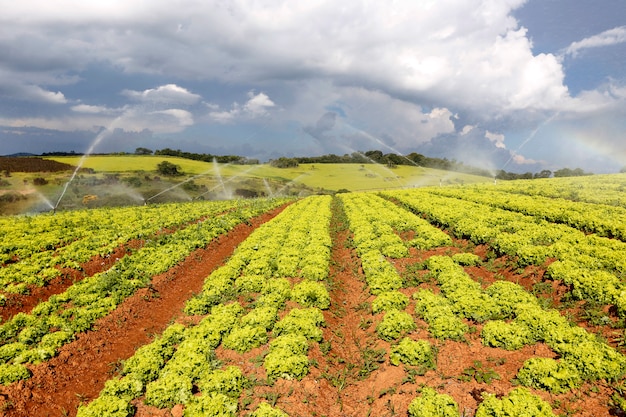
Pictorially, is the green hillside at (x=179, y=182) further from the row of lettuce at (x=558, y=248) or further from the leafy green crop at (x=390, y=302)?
the leafy green crop at (x=390, y=302)

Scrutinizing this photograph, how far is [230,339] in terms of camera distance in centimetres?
1159

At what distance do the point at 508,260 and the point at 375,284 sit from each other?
752 centimetres

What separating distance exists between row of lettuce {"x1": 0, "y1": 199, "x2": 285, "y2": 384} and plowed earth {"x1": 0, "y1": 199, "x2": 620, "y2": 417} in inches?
16.3

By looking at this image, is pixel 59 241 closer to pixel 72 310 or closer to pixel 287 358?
pixel 72 310

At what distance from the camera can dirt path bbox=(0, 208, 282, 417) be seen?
Answer: 9.55m

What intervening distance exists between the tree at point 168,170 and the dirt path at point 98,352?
97052mm

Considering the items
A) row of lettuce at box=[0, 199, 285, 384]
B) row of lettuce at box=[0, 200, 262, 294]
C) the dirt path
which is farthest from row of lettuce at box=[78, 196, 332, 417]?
row of lettuce at box=[0, 200, 262, 294]

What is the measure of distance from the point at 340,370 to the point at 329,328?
2383mm

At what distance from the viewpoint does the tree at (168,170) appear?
353 ft

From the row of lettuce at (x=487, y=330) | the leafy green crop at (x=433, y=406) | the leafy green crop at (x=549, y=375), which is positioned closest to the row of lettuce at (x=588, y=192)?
the row of lettuce at (x=487, y=330)

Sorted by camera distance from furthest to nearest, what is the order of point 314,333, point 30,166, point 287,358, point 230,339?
1. point 30,166
2. point 314,333
3. point 230,339
4. point 287,358

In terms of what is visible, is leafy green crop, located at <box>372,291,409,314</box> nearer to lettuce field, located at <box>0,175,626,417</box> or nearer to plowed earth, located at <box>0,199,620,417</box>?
lettuce field, located at <box>0,175,626,417</box>

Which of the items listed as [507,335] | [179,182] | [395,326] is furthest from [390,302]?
[179,182]

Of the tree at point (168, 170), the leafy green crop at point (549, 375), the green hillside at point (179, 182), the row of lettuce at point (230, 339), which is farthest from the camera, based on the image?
the tree at point (168, 170)
